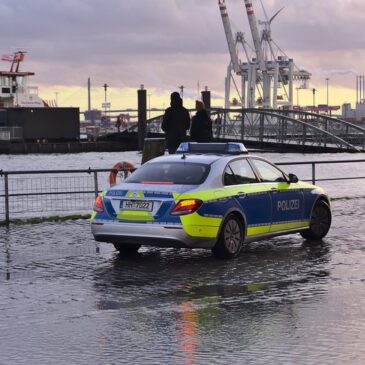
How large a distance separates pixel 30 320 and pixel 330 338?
105 inches

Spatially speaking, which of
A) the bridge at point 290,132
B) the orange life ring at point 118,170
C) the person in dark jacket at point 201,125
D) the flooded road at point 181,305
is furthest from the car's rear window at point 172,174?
the bridge at point 290,132

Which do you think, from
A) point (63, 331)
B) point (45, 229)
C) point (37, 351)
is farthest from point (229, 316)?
point (45, 229)

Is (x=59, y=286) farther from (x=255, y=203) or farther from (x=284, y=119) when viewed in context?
(x=284, y=119)

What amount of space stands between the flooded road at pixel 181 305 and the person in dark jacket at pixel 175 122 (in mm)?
5307

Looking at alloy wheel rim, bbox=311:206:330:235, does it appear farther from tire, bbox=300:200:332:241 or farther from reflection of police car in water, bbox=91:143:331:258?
reflection of police car in water, bbox=91:143:331:258

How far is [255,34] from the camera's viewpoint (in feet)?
505

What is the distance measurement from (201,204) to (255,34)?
476 feet

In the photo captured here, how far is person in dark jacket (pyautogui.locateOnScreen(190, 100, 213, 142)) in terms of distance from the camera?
1922cm

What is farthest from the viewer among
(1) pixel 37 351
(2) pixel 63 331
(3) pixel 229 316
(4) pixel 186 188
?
(4) pixel 186 188

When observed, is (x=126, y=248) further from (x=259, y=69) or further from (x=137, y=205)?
(x=259, y=69)

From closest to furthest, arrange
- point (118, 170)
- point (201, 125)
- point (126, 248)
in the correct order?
point (126, 248) < point (118, 170) < point (201, 125)

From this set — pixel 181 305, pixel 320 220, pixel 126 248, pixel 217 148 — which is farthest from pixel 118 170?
pixel 181 305

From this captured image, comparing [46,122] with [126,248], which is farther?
[46,122]

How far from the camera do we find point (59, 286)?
32.7 ft
